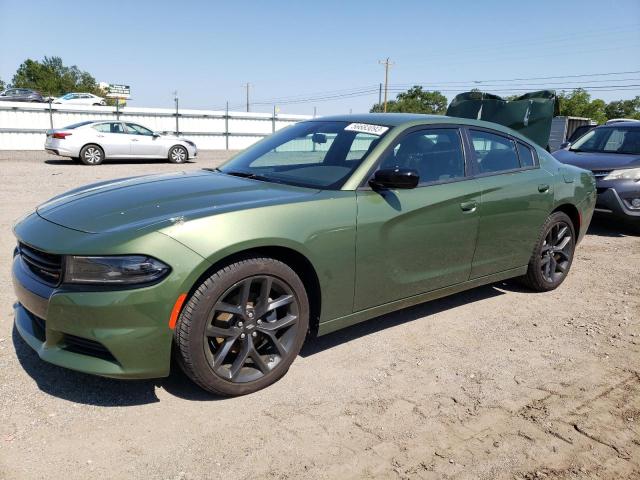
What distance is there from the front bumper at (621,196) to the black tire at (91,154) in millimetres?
14231

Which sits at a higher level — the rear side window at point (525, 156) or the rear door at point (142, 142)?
the rear side window at point (525, 156)

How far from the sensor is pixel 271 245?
115 inches

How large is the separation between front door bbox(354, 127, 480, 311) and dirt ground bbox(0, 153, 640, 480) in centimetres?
47

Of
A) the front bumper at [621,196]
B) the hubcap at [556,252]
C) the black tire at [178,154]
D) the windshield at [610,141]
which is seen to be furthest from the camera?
the black tire at [178,154]

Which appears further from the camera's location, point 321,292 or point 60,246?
point 321,292

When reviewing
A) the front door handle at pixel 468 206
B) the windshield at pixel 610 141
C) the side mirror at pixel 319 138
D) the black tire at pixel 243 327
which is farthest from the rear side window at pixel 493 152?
the windshield at pixel 610 141

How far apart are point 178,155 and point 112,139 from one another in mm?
2367

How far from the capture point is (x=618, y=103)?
275 feet

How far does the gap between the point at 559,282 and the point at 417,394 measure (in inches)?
108

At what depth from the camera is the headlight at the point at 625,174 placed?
759cm

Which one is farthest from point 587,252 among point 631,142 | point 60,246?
point 60,246

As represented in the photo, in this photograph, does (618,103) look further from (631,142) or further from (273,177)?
(273,177)

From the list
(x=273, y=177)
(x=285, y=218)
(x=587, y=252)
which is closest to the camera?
(x=285, y=218)

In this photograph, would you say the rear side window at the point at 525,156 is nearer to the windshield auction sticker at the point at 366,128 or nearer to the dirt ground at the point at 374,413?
the dirt ground at the point at 374,413
